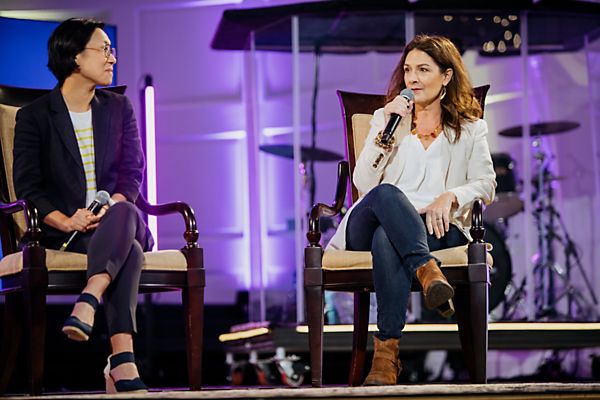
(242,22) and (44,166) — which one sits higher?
(242,22)

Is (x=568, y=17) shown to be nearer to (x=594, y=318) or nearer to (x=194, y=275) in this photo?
(x=594, y=318)

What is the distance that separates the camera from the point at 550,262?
5965 millimetres

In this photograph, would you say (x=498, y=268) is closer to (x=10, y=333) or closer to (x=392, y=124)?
(x=392, y=124)

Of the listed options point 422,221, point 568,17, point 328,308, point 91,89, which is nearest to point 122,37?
point 328,308

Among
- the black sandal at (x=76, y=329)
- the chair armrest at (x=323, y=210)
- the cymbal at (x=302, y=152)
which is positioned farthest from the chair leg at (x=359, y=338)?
the cymbal at (x=302, y=152)

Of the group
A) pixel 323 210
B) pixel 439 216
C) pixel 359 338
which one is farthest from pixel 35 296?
pixel 439 216

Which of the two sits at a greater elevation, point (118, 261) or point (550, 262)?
point (118, 261)

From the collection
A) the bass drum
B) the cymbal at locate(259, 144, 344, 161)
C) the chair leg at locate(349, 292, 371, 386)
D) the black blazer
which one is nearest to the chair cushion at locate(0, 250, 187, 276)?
the black blazer

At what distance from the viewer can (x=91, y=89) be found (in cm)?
331

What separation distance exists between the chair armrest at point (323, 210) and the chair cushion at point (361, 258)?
6 cm

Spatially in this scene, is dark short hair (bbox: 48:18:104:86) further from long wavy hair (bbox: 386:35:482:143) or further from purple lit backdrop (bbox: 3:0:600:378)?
purple lit backdrop (bbox: 3:0:600:378)

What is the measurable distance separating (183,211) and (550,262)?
322 cm

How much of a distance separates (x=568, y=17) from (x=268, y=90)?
181 cm

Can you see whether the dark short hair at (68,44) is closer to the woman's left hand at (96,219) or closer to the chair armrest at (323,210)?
the woman's left hand at (96,219)
